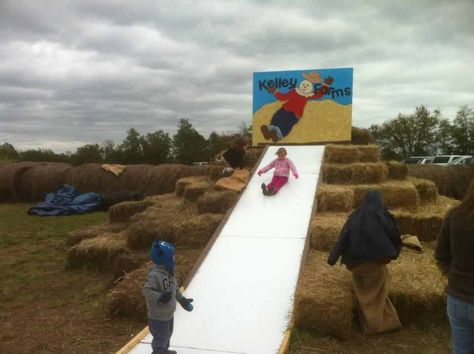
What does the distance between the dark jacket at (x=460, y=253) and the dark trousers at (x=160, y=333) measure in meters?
2.36

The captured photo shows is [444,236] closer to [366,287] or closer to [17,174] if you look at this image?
[366,287]

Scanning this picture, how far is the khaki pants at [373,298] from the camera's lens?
5004 millimetres

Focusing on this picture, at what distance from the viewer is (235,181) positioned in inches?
373

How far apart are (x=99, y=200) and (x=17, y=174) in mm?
4959

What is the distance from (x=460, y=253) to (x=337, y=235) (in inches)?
156

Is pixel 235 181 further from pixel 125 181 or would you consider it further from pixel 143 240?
pixel 125 181

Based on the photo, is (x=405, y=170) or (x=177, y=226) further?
(x=405, y=170)

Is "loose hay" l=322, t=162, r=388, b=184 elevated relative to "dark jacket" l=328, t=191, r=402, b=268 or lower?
elevated

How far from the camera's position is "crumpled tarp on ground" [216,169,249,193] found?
358 inches

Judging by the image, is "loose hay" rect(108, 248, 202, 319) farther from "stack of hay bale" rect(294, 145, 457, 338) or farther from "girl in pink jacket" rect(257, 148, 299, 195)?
"girl in pink jacket" rect(257, 148, 299, 195)

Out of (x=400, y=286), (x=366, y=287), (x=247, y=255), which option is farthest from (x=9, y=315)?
(x=400, y=286)

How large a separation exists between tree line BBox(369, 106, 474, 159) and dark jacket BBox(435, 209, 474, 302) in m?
34.2

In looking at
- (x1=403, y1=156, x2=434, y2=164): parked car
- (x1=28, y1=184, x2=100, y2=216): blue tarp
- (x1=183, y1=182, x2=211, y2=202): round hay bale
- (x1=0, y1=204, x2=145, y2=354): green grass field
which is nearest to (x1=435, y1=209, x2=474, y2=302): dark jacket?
(x1=0, y1=204, x2=145, y2=354): green grass field

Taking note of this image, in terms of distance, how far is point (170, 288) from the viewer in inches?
160
